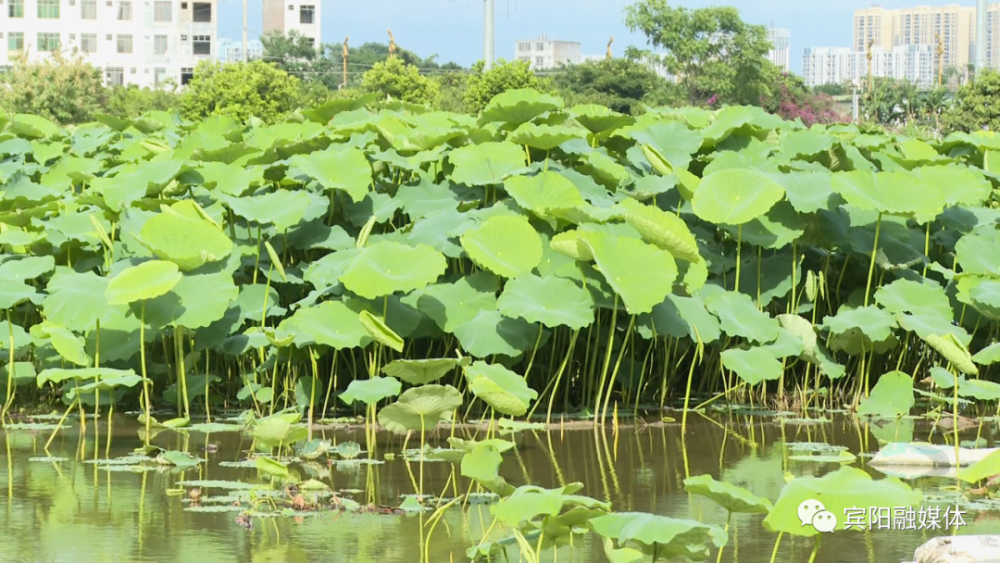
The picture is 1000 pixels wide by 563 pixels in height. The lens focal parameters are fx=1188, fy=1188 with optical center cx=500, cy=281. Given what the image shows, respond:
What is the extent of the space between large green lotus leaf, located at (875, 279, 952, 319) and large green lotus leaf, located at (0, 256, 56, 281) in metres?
3.23

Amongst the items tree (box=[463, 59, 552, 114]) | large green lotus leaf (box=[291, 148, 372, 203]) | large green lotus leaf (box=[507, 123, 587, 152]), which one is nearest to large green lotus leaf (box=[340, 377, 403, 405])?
large green lotus leaf (box=[291, 148, 372, 203])

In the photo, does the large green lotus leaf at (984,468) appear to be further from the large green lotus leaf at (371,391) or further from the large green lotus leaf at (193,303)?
the large green lotus leaf at (193,303)

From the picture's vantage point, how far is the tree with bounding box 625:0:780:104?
51.3 metres

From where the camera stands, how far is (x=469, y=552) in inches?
93.5

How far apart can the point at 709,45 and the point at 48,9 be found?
35.1 m

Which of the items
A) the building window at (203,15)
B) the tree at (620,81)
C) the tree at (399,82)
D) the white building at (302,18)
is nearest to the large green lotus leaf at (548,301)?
the tree at (399,82)

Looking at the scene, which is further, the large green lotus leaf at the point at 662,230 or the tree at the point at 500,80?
the tree at the point at 500,80

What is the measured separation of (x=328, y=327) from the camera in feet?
13.4

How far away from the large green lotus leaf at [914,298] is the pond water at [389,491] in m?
0.47

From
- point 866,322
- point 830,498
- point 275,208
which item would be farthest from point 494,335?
point 830,498

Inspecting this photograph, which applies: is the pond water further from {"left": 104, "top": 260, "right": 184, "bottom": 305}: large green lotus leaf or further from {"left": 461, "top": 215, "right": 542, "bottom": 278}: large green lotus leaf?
{"left": 461, "top": 215, "right": 542, "bottom": 278}: large green lotus leaf

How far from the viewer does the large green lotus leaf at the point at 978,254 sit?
4.63 metres

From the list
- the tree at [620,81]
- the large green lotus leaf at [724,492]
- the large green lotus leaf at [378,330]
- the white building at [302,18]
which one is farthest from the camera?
the white building at [302,18]

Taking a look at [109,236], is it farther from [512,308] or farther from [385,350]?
[512,308]
